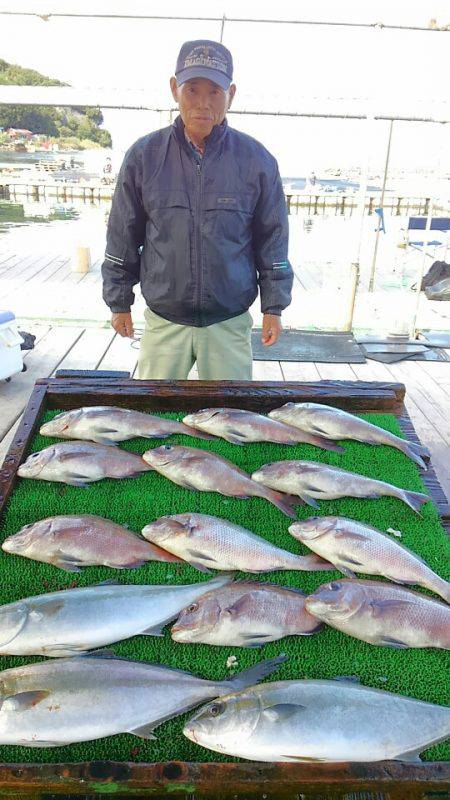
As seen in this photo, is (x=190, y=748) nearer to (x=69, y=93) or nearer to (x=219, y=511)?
(x=219, y=511)

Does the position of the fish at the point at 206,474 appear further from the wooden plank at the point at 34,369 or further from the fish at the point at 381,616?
the wooden plank at the point at 34,369

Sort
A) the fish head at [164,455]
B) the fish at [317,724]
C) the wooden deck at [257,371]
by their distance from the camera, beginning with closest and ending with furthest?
the fish at [317,724] → the fish head at [164,455] → the wooden deck at [257,371]

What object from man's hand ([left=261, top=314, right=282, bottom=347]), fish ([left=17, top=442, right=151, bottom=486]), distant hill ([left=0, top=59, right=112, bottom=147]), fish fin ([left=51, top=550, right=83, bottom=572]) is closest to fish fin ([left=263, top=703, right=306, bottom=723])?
fish fin ([left=51, top=550, right=83, bottom=572])

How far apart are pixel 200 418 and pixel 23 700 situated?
122 cm

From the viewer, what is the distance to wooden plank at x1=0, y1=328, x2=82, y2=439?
3736 millimetres

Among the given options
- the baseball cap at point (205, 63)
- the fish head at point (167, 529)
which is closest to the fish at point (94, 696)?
the fish head at point (167, 529)

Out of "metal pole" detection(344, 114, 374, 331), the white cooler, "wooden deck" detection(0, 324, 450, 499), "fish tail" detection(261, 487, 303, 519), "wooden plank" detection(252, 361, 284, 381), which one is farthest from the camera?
"metal pole" detection(344, 114, 374, 331)

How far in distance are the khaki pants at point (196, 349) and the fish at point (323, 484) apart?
3.50 ft

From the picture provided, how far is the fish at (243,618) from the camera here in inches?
54.3

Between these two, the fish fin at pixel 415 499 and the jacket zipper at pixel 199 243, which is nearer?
the fish fin at pixel 415 499

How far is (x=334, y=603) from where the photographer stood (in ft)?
Result: 4.64

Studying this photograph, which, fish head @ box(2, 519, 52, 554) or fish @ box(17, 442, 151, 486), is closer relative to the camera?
fish head @ box(2, 519, 52, 554)

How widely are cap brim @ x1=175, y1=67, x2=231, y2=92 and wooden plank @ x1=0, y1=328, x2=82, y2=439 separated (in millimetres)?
2291

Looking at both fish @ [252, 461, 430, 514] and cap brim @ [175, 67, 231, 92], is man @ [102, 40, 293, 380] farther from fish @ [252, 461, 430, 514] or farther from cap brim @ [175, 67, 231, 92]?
fish @ [252, 461, 430, 514]
